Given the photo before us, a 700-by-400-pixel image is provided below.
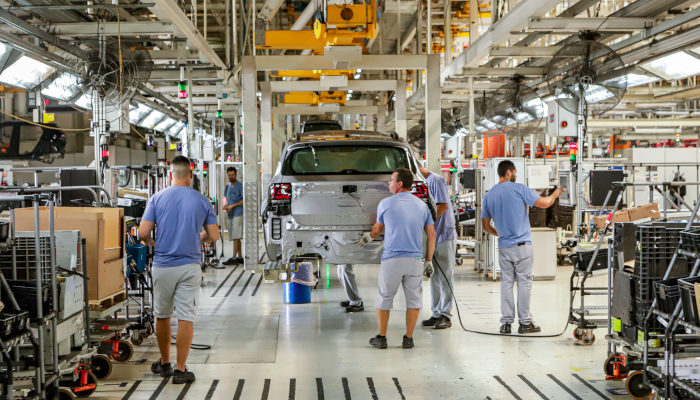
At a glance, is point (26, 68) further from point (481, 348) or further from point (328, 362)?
point (481, 348)

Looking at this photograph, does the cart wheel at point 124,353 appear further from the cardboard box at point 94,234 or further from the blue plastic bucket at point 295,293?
the blue plastic bucket at point 295,293

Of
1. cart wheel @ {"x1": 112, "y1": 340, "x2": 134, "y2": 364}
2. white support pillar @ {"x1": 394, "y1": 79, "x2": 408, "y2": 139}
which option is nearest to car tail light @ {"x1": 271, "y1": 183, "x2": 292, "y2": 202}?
cart wheel @ {"x1": 112, "y1": 340, "x2": 134, "y2": 364}

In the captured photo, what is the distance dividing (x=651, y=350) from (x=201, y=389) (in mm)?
3067

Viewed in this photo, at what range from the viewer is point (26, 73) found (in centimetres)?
765

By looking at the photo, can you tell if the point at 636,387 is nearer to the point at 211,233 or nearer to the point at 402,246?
the point at 402,246

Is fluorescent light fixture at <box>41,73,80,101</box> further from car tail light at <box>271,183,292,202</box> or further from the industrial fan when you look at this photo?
the industrial fan

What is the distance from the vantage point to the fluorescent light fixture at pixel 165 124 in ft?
55.8

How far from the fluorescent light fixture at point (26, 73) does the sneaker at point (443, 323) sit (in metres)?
5.43

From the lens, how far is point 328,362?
5.30m

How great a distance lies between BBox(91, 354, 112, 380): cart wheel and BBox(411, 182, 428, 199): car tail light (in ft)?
10.0

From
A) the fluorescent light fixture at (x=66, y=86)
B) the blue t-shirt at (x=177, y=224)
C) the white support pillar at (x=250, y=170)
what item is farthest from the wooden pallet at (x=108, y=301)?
the white support pillar at (x=250, y=170)

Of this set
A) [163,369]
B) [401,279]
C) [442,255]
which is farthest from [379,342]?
[163,369]


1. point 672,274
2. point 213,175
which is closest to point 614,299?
point 672,274

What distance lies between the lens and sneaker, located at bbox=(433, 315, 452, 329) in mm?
6516
